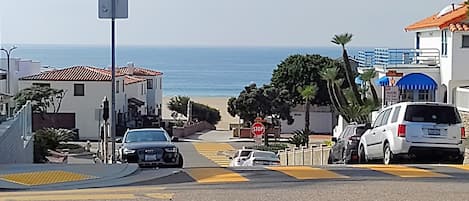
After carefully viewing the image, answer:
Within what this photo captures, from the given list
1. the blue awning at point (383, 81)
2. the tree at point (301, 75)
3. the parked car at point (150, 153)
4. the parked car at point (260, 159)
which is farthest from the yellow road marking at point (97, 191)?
the tree at point (301, 75)

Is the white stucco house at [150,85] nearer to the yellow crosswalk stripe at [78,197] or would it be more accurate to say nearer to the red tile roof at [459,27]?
the red tile roof at [459,27]

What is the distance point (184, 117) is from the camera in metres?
98.6

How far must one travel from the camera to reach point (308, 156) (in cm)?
4250

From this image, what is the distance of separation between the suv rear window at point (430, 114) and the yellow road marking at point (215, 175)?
19.4 feet

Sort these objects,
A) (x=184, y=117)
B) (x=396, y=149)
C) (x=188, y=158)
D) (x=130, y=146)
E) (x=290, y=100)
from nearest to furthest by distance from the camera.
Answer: (x=396, y=149) → (x=130, y=146) → (x=188, y=158) → (x=290, y=100) → (x=184, y=117)

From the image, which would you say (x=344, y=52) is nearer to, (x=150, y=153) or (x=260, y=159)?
(x=260, y=159)

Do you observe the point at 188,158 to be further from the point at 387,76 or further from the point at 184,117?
the point at 184,117

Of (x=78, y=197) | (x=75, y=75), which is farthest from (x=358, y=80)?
(x=78, y=197)

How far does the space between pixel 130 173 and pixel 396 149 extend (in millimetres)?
7652

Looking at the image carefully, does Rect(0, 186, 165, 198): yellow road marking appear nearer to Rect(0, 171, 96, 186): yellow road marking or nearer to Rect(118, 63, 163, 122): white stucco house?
Rect(0, 171, 96, 186): yellow road marking

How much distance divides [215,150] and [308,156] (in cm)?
1864

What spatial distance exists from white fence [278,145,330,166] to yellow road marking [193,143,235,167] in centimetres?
434

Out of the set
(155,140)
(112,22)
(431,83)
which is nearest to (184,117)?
(431,83)

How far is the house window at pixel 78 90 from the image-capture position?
256 ft
